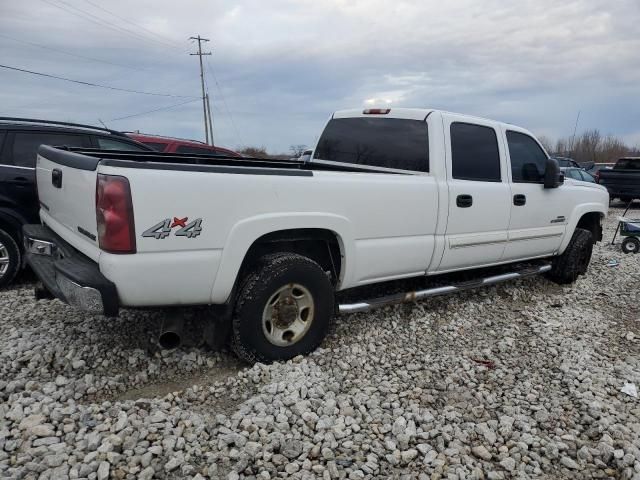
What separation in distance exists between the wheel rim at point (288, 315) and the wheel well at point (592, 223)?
180 inches

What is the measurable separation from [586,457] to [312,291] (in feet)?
6.37

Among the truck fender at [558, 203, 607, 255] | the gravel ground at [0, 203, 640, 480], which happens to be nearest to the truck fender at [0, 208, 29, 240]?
the gravel ground at [0, 203, 640, 480]

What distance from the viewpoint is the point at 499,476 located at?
2486 millimetres

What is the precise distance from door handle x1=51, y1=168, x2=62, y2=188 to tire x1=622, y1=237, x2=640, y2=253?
9033 mm

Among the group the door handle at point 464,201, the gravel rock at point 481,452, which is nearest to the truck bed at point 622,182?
the door handle at point 464,201

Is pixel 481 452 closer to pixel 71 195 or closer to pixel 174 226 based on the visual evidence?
pixel 174 226

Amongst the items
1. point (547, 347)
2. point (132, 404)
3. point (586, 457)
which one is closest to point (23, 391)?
point (132, 404)

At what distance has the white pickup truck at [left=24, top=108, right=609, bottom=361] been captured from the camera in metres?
2.72

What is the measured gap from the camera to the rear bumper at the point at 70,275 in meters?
2.69

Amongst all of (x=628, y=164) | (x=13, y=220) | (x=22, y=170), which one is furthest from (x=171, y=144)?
(x=628, y=164)

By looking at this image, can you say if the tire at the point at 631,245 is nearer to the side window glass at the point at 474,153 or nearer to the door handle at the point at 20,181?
the side window glass at the point at 474,153

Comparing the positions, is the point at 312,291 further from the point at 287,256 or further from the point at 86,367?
the point at 86,367

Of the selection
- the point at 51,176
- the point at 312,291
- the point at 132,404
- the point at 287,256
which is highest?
the point at 51,176

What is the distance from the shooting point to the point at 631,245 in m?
8.62
